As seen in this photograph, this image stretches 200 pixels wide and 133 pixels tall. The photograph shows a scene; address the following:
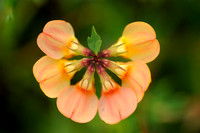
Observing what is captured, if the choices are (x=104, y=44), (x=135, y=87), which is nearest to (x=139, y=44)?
(x=135, y=87)

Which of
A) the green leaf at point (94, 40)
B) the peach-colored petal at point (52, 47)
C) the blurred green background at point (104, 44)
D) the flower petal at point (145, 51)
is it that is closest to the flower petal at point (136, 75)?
the flower petal at point (145, 51)

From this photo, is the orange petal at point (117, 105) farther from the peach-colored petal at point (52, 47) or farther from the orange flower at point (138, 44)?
the peach-colored petal at point (52, 47)

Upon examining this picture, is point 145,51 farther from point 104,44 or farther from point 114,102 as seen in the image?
point 104,44

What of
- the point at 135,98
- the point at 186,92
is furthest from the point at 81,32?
the point at 135,98

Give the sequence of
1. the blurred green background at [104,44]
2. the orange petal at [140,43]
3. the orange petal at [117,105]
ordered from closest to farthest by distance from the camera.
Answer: the orange petal at [117,105]
the orange petal at [140,43]
the blurred green background at [104,44]

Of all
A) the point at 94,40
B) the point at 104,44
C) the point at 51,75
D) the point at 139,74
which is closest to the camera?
the point at 94,40

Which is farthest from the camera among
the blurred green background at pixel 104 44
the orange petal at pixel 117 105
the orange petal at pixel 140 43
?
the blurred green background at pixel 104 44

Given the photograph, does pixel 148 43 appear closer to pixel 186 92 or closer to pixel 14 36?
pixel 186 92
